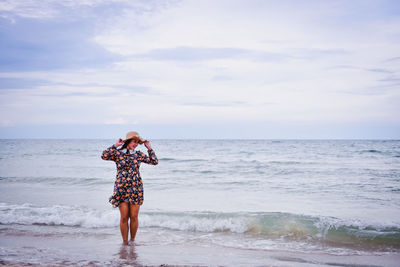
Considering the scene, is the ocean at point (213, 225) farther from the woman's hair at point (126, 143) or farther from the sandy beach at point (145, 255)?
the woman's hair at point (126, 143)

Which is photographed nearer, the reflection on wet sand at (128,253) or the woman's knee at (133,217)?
the reflection on wet sand at (128,253)

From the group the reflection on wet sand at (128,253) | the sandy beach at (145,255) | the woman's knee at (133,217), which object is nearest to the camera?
the sandy beach at (145,255)

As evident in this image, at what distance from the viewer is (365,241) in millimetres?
6832

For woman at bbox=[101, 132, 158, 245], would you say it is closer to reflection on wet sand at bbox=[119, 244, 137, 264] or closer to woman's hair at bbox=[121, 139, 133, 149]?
woman's hair at bbox=[121, 139, 133, 149]

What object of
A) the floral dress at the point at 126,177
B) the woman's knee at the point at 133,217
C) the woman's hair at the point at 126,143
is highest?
the woman's hair at the point at 126,143

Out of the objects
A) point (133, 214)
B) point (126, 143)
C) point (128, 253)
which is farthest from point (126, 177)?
point (128, 253)

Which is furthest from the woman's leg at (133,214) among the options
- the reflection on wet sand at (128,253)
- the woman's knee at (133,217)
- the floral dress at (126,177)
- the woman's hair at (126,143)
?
the woman's hair at (126,143)

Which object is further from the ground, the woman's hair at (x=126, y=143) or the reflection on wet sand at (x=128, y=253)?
the woman's hair at (x=126, y=143)

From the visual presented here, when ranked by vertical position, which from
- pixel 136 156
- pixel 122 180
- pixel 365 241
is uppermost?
pixel 136 156

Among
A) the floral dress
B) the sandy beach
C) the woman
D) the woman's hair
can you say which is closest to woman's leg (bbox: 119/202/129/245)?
the woman

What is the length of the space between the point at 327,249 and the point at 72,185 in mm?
11220

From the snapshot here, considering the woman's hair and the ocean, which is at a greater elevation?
the woman's hair

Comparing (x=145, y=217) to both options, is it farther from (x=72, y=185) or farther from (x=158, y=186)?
(x=72, y=185)

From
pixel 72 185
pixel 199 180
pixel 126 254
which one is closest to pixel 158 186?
pixel 199 180
